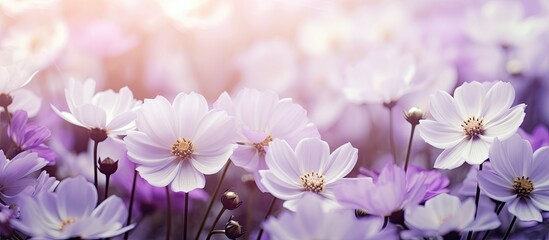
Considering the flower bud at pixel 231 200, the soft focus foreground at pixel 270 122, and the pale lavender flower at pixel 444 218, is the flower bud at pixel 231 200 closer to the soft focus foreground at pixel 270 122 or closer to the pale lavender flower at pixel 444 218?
the soft focus foreground at pixel 270 122

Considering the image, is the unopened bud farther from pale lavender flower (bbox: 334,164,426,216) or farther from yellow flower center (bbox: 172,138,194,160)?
pale lavender flower (bbox: 334,164,426,216)

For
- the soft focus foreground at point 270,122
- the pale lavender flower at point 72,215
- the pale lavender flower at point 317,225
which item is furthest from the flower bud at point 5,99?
the pale lavender flower at point 317,225

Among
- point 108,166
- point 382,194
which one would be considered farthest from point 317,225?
point 108,166

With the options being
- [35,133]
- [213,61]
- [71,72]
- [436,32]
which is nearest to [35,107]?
[35,133]

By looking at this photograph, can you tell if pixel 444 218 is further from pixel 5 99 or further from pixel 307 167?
pixel 5 99

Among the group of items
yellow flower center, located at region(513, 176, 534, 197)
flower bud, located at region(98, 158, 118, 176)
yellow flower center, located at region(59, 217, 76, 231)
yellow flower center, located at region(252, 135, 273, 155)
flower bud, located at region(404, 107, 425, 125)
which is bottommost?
yellow flower center, located at region(59, 217, 76, 231)

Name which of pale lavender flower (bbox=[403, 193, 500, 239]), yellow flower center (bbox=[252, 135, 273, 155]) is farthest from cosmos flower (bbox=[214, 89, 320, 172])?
pale lavender flower (bbox=[403, 193, 500, 239])
